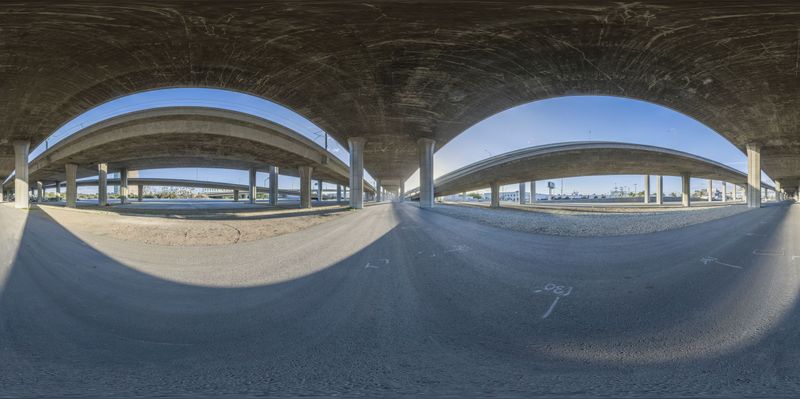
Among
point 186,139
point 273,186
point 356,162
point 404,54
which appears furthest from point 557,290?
point 273,186

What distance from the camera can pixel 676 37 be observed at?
1072 centimetres

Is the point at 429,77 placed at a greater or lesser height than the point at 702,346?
greater

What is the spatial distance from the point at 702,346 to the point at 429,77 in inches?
527

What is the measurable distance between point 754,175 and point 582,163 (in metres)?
15.9

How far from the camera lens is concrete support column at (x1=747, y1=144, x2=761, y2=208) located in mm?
27719

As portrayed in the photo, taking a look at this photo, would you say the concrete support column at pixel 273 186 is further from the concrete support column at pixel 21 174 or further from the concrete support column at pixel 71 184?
the concrete support column at pixel 21 174

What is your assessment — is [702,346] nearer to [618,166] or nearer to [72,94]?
[72,94]

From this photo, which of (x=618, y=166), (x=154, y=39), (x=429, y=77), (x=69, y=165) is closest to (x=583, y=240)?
(x=429, y=77)

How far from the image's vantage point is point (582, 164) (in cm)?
4266

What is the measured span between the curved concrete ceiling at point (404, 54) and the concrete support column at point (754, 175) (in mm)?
10014

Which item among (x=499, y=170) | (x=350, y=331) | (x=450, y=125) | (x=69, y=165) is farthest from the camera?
(x=499, y=170)

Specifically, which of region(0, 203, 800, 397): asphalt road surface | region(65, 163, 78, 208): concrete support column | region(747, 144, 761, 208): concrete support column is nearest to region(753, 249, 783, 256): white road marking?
region(0, 203, 800, 397): asphalt road surface

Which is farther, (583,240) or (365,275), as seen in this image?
(583,240)

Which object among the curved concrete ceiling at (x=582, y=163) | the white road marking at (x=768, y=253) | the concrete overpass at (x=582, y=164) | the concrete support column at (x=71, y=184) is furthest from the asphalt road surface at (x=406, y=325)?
the concrete support column at (x=71, y=184)
